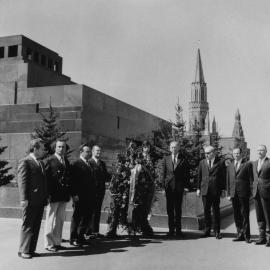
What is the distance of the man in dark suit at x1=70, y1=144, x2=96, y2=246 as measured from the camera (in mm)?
7250

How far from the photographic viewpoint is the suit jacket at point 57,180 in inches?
272

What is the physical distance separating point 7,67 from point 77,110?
4.46 meters

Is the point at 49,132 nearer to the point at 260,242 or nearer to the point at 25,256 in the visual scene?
the point at 25,256

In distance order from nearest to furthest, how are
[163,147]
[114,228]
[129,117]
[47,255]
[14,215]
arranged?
[47,255] → [114,228] → [14,215] → [163,147] → [129,117]

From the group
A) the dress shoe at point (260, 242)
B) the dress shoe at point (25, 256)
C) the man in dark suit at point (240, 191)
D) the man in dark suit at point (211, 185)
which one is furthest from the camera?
the man in dark suit at point (211, 185)

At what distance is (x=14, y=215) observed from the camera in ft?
37.5

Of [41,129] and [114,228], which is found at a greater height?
[41,129]

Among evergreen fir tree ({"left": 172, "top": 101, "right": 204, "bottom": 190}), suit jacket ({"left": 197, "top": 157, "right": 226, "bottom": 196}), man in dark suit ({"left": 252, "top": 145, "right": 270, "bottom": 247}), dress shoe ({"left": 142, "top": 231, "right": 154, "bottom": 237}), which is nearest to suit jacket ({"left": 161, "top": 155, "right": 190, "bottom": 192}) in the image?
suit jacket ({"left": 197, "top": 157, "right": 226, "bottom": 196})

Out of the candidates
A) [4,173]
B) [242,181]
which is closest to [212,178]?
[242,181]

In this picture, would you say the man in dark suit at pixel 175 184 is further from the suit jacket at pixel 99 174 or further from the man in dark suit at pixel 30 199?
the man in dark suit at pixel 30 199

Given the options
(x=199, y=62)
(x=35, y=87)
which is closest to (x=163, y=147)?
(x=35, y=87)

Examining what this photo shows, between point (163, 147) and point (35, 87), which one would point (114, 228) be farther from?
point (35, 87)

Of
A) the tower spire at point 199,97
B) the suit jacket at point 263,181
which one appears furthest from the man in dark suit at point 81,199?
the tower spire at point 199,97

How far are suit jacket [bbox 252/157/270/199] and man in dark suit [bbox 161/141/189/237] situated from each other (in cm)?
151
